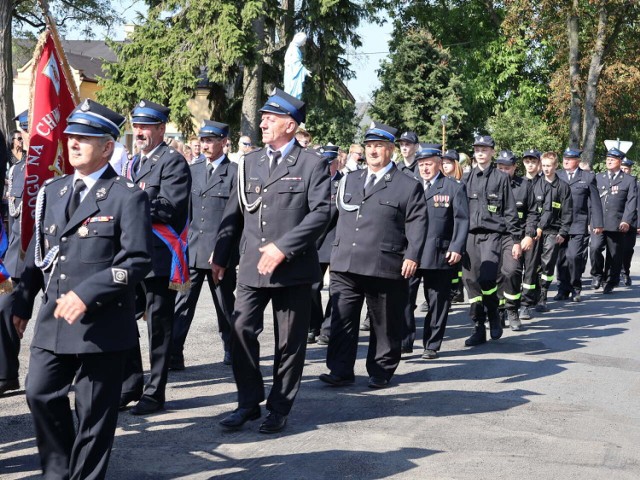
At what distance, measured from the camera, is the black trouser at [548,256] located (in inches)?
572

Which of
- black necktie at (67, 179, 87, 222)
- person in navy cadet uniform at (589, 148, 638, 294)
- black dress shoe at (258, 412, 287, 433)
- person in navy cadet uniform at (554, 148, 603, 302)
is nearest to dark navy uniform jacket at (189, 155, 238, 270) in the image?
black dress shoe at (258, 412, 287, 433)

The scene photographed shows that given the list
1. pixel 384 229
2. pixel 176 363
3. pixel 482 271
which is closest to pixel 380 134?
pixel 384 229

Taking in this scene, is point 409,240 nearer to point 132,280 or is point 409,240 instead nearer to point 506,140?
point 132,280

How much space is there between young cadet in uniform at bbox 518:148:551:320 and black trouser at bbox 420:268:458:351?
10.5ft

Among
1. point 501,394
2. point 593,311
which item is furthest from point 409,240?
point 593,311

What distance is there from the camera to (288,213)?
684 cm

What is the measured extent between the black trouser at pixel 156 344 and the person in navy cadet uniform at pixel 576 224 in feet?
31.6

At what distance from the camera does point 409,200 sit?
27.7 feet

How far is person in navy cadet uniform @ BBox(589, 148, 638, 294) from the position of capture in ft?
57.0

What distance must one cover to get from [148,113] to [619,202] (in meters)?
12.1

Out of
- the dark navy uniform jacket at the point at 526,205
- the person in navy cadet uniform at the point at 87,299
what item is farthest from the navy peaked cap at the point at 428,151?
the person in navy cadet uniform at the point at 87,299

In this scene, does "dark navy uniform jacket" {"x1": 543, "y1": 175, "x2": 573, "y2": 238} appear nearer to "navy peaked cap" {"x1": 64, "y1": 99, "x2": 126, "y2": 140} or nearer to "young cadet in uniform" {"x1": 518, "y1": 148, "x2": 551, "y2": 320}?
"young cadet in uniform" {"x1": 518, "y1": 148, "x2": 551, "y2": 320}

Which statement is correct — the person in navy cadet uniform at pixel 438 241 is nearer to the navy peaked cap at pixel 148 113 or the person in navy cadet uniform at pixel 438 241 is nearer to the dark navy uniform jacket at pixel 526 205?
the dark navy uniform jacket at pixel 526 205

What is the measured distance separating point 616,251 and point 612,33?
20.5 meters
